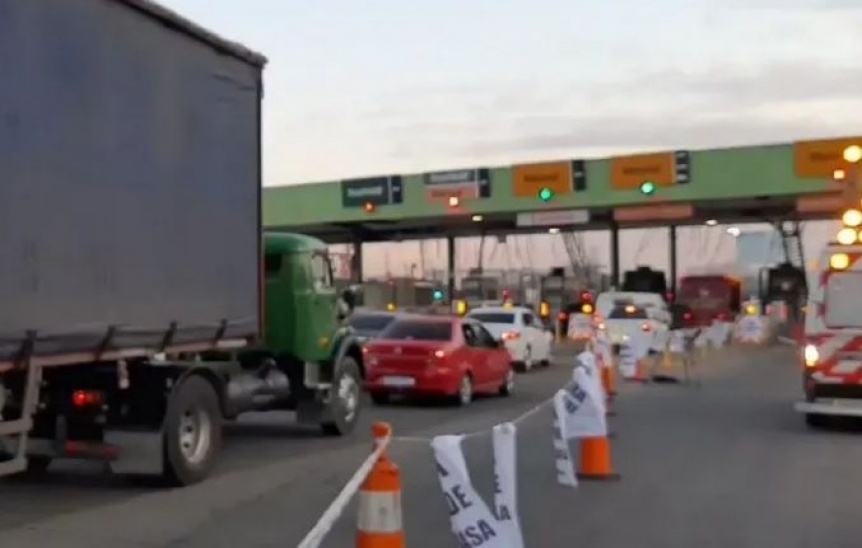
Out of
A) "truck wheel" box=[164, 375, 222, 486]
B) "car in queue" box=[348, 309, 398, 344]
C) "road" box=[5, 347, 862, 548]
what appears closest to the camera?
"road" box=[5, 347, 862, 548]

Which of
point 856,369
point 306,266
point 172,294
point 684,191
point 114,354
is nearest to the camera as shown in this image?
point 114,354

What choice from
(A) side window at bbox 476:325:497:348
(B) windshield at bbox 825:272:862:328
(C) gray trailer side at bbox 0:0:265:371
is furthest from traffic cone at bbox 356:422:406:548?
(A) side window at bbox 476:325:497:348

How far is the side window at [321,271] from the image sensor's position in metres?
16.7

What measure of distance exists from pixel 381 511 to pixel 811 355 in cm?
1293

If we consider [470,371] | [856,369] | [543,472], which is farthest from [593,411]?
[470,371]

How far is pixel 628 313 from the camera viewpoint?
4156 cm

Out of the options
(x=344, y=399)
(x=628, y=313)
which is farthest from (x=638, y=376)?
(x=344, y=399)

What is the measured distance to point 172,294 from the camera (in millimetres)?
12234

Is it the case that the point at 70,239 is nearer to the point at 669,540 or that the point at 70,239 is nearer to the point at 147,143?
the point at 147,143

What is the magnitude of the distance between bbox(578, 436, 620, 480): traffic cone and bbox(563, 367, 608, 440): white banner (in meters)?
0.23

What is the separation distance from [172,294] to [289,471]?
2748 mm

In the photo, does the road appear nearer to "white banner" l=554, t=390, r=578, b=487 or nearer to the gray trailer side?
"white banner" l=554, t=390, r=578, b=487

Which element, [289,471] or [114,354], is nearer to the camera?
[114,354]

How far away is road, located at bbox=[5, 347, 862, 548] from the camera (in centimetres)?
1023
